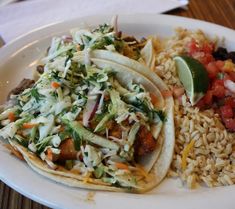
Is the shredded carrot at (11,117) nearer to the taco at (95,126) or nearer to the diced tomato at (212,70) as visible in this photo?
the taco at (95,126)

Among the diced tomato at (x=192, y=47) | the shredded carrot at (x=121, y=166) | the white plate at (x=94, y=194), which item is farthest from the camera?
the diced tomato at (x=192, y=47)

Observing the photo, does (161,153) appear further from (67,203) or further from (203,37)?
(203,37)

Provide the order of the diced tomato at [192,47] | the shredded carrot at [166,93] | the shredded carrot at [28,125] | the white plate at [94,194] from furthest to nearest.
→ the diced tomato at [192,47], the shredded carrot at [166,93], the shredded carrot at [28,125], the white plate at [94,194]

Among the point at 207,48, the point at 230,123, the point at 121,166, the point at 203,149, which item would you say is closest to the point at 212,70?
the point at 207,48

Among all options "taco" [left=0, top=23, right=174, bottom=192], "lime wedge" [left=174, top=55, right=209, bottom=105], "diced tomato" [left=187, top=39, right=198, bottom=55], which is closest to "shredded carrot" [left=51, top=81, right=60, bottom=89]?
"taco" [left=0, top=23, right=174, bottom=192]

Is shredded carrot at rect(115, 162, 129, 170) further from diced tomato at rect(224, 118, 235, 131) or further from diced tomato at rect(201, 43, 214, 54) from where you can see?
diced tomato at rect(201, 43, 214, 54)

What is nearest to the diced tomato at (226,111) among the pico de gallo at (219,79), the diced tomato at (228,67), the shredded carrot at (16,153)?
the pico de gallo at (219,79)
